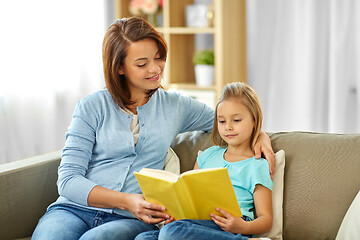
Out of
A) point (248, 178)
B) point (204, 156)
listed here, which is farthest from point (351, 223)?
point (204, 156)

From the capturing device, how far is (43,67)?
3184 millimetres

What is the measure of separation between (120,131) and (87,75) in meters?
1.85

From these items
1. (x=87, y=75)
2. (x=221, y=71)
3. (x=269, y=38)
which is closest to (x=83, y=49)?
(x=87, y=75)

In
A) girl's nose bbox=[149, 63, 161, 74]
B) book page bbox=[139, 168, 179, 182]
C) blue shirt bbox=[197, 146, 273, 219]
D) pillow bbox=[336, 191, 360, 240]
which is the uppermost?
girl's nose bbox=[149, 63, 161, 74]

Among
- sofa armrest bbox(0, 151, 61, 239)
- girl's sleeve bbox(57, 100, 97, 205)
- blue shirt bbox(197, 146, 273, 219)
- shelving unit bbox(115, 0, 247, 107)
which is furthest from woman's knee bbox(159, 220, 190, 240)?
shelving unit bbox(115, 0, 247, 107)

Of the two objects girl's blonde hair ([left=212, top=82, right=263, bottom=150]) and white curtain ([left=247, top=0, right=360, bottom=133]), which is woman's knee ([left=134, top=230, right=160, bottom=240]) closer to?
girl's blonde hair ([left=212, top=82, right=263, bottom=150])

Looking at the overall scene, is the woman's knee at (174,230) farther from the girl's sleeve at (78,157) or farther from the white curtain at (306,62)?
the white curtain at (306,62)

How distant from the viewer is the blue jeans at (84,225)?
1548mm

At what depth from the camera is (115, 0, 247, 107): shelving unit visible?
3254 millimetres

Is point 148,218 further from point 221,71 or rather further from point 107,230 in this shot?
point 221,71

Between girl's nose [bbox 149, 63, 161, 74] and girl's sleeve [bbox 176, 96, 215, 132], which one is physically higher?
girl's nose [bbox 149, 63, 161, 74]

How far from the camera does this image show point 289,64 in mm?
3381

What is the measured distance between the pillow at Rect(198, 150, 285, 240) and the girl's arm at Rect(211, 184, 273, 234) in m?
0.06

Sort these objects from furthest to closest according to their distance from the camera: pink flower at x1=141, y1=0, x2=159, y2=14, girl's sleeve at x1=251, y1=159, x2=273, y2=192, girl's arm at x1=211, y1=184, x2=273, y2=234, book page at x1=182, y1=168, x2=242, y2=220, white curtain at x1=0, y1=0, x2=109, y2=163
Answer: pink flower at x1=141, y1=0, x2=159, y2=14 → white curtain at x1=0, y1=0, x2=109, y2=163 → girl's sleeve at x1=251, y1=159, x2=273, y2=192 → girl's arm at x1=211, y1=184, x2=273, y2=234 → book page at x1=182, y1=168, x2=242, y2=220
